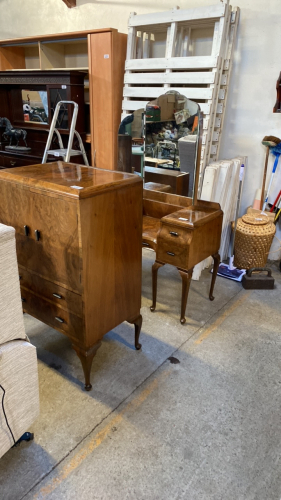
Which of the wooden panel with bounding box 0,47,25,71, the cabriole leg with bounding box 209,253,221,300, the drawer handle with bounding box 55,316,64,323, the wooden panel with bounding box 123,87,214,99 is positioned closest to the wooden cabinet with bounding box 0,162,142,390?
the drawer handle with bounding box 55,316,64,323

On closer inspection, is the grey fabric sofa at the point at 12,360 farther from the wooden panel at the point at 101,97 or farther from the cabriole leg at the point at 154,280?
the wooden panel at the point at 101,97

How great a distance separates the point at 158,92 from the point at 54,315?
2518 millimetres

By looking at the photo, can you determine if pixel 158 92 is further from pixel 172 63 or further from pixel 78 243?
pixel 78 243

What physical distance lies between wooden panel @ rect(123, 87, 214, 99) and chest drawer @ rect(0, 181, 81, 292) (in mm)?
2057

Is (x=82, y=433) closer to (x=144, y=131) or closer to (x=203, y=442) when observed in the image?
(x=203, y=442)

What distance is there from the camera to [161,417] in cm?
177

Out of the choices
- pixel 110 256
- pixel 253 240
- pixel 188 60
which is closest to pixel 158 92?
pixel 188 60

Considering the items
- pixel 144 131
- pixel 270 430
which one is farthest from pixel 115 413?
pixel 144 131

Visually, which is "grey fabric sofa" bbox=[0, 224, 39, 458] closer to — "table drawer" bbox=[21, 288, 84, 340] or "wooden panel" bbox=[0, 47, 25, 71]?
"table drawer" bbox=[21, 288, 84, 340]

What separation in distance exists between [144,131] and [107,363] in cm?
198

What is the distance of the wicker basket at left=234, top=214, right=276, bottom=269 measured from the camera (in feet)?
10.2

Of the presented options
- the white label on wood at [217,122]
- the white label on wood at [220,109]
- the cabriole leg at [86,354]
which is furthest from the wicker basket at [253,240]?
the cabriole leg at [86,354]

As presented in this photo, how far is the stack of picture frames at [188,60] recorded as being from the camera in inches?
119

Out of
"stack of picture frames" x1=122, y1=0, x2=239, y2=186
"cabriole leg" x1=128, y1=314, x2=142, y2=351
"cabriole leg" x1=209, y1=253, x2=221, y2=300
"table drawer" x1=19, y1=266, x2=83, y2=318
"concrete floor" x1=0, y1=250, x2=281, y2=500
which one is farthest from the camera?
"stack of picture frames" x1=122, y1=0, x2=239, y2=186
